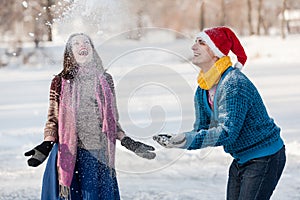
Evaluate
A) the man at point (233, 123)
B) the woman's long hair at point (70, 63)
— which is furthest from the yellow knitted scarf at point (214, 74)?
the woman's long hair at point (70, 63)

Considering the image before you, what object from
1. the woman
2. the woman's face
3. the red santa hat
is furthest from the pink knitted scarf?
the red santa hat

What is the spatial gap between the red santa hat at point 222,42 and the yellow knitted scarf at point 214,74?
0.05 metres

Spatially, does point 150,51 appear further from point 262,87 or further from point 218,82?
point 262,87

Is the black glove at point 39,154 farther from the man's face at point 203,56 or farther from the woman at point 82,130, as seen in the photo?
the man's face at point 203,56

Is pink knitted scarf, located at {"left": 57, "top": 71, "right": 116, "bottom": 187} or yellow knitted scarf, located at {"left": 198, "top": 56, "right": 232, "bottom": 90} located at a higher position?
yellow knitted scarf, located at {"left": 198, "top": 56, "right": 232, "bottom": 90}

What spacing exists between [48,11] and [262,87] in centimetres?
1024

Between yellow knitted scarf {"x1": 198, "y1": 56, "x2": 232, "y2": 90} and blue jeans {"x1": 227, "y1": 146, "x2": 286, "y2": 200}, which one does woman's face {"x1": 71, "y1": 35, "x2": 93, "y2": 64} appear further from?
blue jeans {"x1": 227, "y1": 146, "x2": 286, "y2": 200}

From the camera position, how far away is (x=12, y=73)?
19031 mm

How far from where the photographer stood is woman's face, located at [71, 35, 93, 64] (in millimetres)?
3223

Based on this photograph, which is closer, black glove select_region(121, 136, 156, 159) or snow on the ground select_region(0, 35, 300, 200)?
black glove select_region(121, 136, 156, 159)

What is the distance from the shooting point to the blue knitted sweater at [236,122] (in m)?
2.84

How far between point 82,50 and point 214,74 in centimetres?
75

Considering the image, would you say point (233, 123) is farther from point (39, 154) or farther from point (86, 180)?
point (39, 154)

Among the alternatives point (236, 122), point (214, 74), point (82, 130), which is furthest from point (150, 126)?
point (236, 122)
